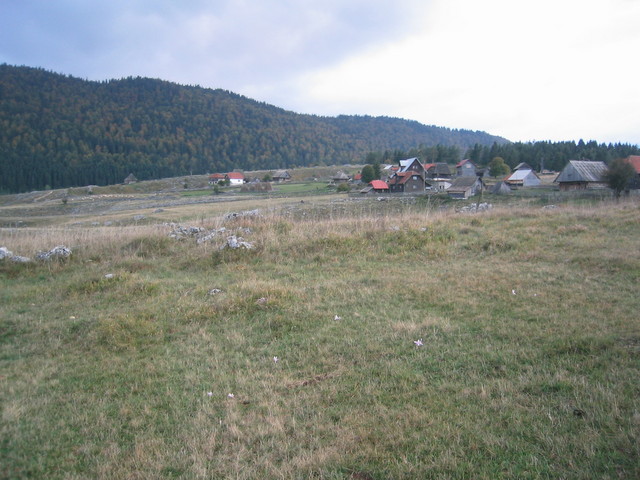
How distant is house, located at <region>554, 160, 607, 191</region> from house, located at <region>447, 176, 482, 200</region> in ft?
29.9

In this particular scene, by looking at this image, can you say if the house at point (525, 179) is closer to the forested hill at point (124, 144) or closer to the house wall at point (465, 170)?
the house wall at point (465, 170)

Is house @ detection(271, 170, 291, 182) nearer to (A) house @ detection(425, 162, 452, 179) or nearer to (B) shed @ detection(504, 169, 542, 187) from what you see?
(A) house @ detection(425, 162, 452, 179)

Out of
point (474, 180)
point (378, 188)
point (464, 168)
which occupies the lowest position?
point (378, 188)

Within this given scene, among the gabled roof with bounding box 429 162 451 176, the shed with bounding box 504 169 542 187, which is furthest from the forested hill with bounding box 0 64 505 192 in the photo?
the shed with bounding box 504 169 542 187

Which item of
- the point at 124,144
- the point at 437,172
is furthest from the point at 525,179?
the point at 124,144

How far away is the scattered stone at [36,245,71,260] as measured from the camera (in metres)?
11.5

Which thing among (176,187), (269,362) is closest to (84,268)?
(269,362)

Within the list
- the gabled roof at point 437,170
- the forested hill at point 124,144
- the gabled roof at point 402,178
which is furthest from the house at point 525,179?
the forested hill at point 124,144

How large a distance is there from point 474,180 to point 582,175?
1093 centimetres

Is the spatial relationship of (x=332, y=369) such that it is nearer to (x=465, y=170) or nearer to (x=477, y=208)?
(x=477, y=208)

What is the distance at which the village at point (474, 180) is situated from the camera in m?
39.1

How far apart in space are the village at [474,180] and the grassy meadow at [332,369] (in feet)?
69.5

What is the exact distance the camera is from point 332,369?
5.02 metres

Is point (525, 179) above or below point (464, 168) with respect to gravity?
below
